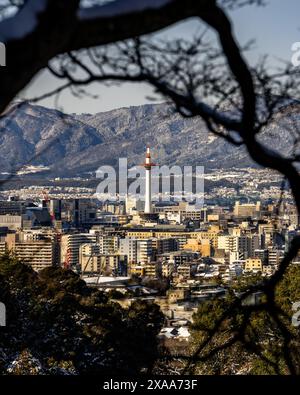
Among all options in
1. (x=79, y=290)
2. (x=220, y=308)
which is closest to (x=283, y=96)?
(x=220, y=308)

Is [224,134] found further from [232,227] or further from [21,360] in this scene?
[232,227]

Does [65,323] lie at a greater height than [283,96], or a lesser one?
lesser

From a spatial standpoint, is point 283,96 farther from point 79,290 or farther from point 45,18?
point 79,290

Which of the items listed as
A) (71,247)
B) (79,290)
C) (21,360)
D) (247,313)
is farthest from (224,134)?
(71,247)

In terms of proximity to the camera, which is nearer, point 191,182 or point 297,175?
point 297,175

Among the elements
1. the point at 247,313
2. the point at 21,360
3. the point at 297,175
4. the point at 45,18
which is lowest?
the point at 21,360

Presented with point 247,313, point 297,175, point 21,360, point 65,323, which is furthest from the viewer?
point 65,323

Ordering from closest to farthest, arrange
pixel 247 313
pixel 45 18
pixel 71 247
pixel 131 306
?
pixel 45 18 < pixel 247 313 < pixel 131 306 < pixel 71 247

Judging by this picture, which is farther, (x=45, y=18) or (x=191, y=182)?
(x=191, y=182)
